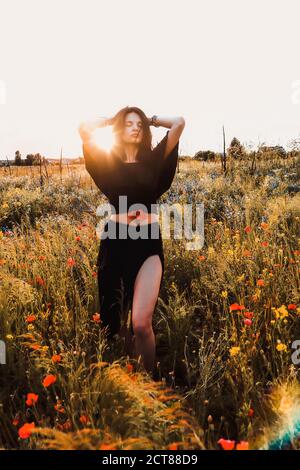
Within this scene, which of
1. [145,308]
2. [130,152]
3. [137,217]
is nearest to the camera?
[145,308]

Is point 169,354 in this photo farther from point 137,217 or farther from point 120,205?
point 120,205

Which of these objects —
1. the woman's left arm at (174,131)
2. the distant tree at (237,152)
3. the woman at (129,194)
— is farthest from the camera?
the distant tree at (237,152)

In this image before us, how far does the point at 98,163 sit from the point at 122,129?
1.06 feet

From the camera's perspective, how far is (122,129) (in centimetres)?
345

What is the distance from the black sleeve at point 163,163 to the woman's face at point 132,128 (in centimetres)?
18

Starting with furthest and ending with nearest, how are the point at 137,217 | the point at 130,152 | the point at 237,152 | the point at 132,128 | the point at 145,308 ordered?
the point at 237,152, the point at 130,152, the point at 132,128, the point at 137,217, the point at 145,308

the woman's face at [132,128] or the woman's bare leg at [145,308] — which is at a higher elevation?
the woman's face at [132,128]

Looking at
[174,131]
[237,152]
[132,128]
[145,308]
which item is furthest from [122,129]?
[237,152]

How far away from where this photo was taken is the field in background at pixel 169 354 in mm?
2166

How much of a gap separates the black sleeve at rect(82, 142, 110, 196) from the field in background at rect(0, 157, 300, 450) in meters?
0.76

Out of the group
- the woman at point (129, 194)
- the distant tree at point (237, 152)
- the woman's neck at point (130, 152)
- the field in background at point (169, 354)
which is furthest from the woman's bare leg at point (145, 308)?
the distant tree at point (237, 152)

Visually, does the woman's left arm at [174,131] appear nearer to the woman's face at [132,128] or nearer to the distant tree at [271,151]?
the woman's face at [132,128]
